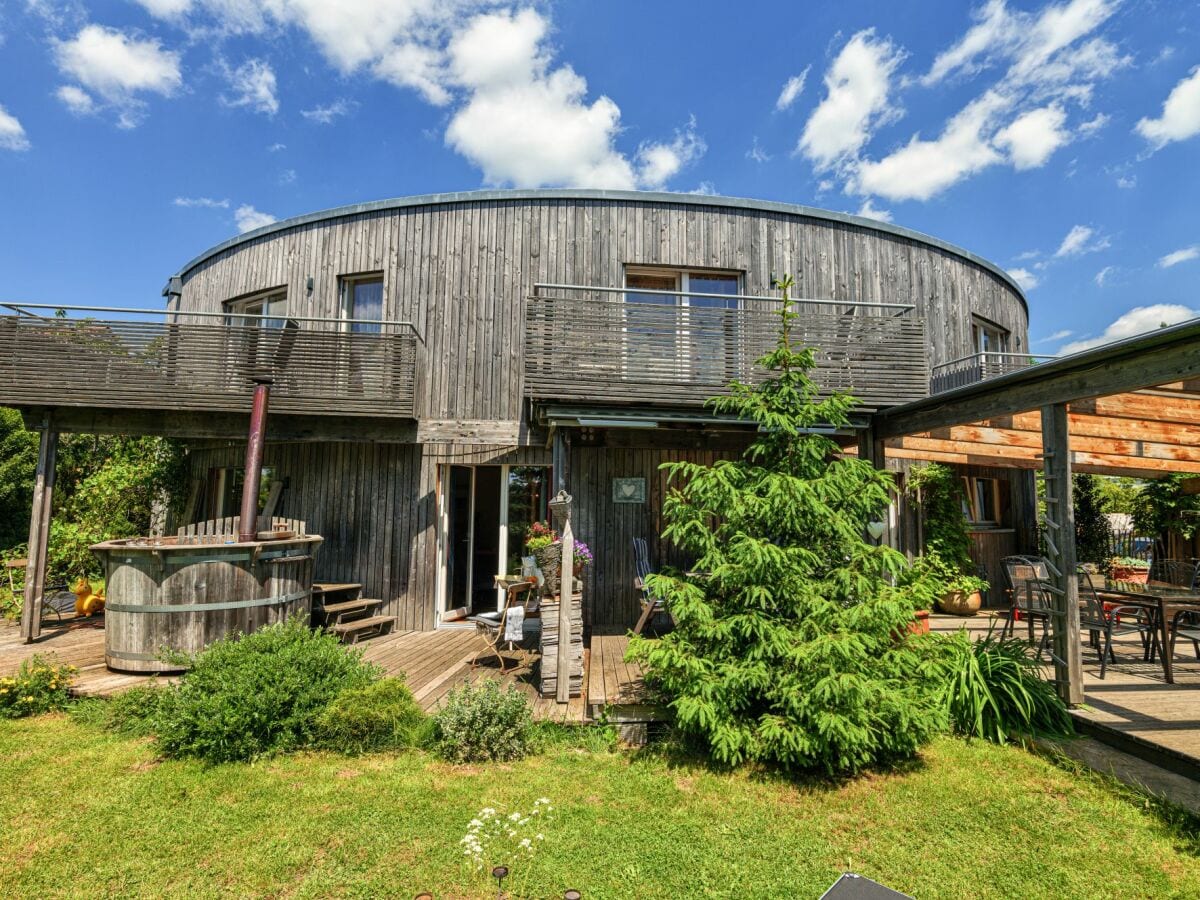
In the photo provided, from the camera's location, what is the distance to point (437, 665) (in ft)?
21.4

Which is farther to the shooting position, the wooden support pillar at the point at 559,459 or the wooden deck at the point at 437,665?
the wooden support pillar at the point at 559,459

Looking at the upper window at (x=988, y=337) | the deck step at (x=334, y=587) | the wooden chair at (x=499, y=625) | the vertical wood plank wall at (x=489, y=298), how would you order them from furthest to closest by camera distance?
the upper window at (x=988, y=337)
the vertical wood plank wall at (x=489, y=298)
the deck step at (x=334, y=587)
the wooden chair at (x=499, y=625)

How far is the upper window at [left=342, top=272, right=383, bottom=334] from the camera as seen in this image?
982 cm

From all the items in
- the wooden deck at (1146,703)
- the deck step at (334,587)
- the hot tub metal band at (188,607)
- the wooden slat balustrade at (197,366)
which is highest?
the wooden slat balustrade at (197,366)

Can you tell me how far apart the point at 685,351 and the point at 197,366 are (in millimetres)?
7135

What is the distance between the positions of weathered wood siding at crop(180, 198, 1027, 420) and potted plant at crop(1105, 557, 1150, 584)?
5.75 m

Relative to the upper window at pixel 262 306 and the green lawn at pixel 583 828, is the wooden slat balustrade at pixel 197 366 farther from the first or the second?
the green lawn at pixel 583 828

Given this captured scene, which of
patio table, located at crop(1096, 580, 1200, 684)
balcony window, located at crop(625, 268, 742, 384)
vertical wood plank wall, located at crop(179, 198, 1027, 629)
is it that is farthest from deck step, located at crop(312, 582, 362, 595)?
patio table, located at crop(1096, 580, 1200, 684)

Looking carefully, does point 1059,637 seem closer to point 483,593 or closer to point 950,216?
point 483,593

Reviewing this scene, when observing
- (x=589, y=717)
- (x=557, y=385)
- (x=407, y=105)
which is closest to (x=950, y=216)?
(x=557, y=385)

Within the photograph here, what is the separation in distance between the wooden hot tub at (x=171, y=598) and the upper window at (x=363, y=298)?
16.3ft

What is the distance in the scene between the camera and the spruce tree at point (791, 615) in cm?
395

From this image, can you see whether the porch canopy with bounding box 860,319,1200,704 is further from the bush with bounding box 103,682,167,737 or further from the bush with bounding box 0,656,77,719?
the bush with bounding box 0,656,77,719

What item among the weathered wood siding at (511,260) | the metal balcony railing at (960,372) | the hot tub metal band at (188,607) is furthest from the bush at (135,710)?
the metal balcony railing at (960,372)
